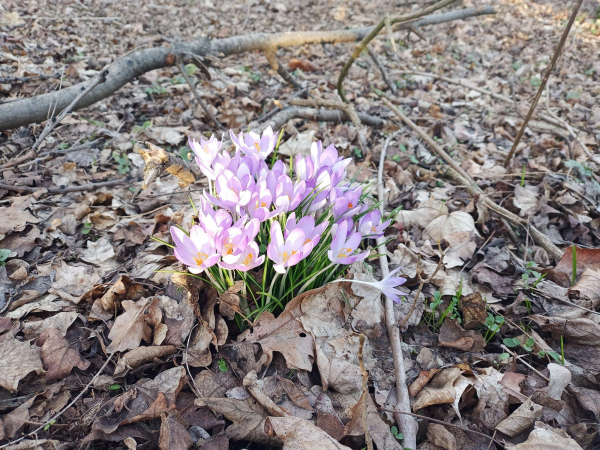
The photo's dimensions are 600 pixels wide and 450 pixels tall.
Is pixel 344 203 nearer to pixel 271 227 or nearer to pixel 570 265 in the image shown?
pixel 271 227

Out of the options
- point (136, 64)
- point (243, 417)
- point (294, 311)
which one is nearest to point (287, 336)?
point (294, 311)

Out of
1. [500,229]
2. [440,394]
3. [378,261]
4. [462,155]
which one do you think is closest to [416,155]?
[462,155]

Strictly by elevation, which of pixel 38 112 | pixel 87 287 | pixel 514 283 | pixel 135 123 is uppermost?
pixel 38 112

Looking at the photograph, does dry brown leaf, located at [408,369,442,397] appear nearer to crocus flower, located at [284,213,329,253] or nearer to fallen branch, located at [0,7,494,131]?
crocus flower, located at [284,213,329,253]

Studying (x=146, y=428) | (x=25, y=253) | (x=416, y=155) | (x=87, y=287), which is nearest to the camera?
Result: (x=146, y=428)

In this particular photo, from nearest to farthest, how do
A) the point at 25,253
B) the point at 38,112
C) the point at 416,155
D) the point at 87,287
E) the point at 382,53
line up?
the point at 87,287 < the point at 25,253 < the point at 38,112 < the point at 416,155 < the point at 382,53

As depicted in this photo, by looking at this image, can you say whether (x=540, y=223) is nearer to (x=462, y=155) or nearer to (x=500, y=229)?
(x=500, y=229)

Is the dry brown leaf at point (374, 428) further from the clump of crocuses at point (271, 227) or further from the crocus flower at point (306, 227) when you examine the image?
the crocus flower at point (306, 227)
